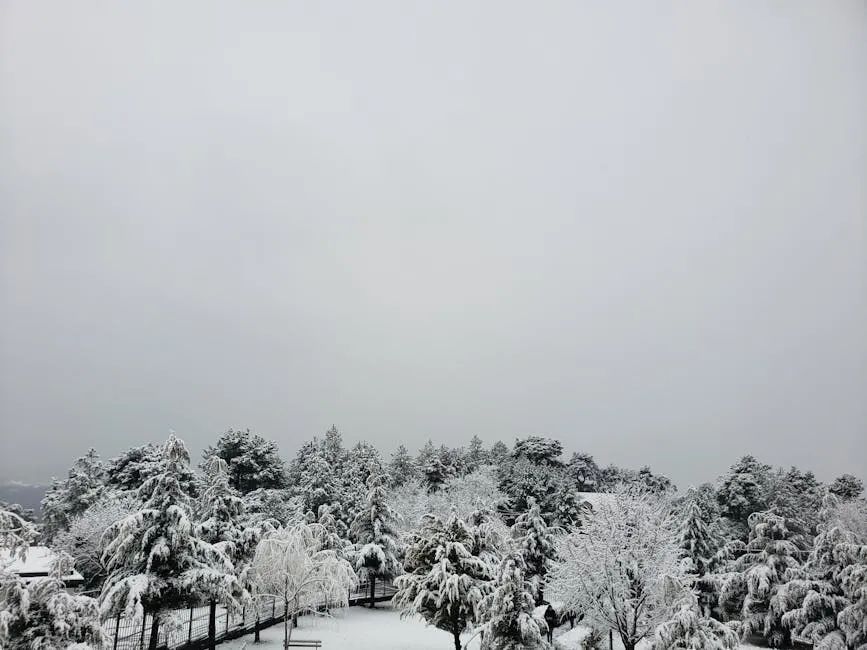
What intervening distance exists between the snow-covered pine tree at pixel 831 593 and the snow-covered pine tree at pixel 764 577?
180 centimetres

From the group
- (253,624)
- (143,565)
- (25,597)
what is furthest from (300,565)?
(25,597)

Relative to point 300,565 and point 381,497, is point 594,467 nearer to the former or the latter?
point 381,497

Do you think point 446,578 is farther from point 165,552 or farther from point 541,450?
point 541,450

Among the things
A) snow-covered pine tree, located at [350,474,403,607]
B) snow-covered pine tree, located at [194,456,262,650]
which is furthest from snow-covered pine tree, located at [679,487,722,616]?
snow-covered pine tree, located at [194,456,262,650]

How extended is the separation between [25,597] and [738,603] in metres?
37.7

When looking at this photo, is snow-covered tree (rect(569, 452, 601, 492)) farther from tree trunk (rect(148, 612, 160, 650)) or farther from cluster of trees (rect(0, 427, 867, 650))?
tree trunk (rect(148, 612, 160, 650))

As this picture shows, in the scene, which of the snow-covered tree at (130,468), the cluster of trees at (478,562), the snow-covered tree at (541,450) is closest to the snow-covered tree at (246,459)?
the cluster of trees at (478,562)

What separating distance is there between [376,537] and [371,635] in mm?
9368

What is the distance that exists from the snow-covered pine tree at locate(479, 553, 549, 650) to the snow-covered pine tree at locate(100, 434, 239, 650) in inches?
399

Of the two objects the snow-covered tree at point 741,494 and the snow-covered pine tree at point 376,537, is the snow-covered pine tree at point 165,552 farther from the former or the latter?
the snow-covered tree at point 741,494

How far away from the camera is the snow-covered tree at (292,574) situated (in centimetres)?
2441

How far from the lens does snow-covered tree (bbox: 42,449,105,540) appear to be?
47938mm

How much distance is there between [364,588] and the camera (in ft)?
153

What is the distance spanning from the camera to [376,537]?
39969 millimetres
